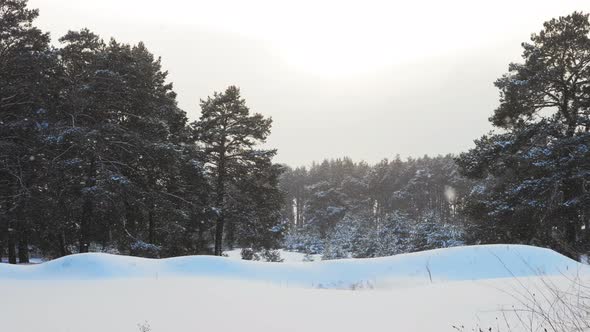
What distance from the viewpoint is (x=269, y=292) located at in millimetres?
5871

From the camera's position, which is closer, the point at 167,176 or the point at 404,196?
the point at 167,176

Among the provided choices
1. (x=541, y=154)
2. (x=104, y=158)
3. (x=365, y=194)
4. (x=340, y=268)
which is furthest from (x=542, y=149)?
(x=365, y=194)

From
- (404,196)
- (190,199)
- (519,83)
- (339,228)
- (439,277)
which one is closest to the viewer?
(439,277)

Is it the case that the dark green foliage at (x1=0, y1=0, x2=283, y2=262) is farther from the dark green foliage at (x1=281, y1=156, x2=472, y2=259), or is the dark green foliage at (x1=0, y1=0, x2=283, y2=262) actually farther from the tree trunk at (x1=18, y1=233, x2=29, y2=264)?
the dark green foliage at (x1=281, y1=156, x2=472, y2=259)

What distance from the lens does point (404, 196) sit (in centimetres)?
→ 6662

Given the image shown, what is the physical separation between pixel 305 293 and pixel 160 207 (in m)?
14.0

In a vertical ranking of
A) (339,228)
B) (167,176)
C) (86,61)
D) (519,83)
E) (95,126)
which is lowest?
(339,228)

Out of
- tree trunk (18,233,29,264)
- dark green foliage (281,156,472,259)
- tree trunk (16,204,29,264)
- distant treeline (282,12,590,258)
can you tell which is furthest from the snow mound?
dark green foliage (281,156,472,259)

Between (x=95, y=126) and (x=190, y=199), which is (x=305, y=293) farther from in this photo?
(x=190, y=199)

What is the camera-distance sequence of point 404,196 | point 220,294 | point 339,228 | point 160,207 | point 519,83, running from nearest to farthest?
1. point 220,294
2. point 519,83
3. point 160,207
4. point 339,228
5. point 404,196

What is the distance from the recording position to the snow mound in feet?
24.1

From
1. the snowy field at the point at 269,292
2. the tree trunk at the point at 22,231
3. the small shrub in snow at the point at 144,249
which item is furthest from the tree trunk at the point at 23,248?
the snowy field at the point at 269,292

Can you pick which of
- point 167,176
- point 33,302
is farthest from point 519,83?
point 33,302

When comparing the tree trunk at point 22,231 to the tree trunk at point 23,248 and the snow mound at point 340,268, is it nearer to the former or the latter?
the tree trunk at point 23,248
